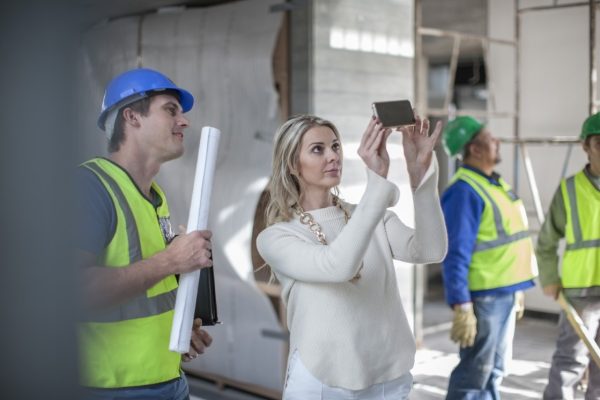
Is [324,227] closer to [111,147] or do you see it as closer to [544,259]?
[111,147]

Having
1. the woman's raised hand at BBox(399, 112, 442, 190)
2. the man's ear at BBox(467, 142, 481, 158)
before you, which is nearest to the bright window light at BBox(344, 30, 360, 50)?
the man's ear at BBox(467, 142, 481, 158)

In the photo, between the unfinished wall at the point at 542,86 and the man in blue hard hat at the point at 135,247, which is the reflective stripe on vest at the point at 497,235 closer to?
the man in blue hard hat at the point at 135,247

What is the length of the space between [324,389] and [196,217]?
2.20 ft

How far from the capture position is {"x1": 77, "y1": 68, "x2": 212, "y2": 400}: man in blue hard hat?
6.22ft

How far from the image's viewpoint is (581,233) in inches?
159

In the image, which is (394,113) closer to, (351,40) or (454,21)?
(351,40)

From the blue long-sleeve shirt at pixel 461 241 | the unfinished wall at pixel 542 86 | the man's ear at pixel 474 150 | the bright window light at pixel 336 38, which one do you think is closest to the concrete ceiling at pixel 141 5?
the bright window light at pixel 336 38

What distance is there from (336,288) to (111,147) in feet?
2.55

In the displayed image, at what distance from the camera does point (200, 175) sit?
1894mm

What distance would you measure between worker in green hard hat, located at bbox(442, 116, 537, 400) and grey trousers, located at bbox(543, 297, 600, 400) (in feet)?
1.03

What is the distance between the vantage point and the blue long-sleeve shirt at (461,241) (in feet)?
13.1

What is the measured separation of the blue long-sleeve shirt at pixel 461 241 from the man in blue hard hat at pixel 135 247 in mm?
2068

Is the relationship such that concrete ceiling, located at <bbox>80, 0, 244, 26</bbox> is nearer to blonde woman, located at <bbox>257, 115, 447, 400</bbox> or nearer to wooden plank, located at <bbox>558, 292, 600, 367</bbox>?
blonde woman, located at <bbox>257, 115, 447, 400</bbox>

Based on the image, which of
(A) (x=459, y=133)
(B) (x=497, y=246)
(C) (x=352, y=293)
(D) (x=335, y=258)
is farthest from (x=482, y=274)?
(D) (x=335, y=258)
